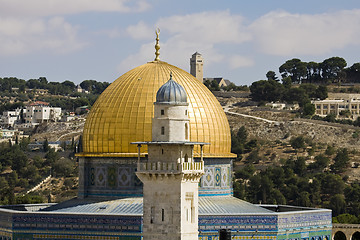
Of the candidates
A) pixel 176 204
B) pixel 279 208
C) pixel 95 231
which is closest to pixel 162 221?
pixel 176 204

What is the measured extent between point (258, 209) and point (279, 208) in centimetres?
394

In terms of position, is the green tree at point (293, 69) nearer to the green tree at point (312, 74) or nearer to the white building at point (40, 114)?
the green tree at point (312, 74)

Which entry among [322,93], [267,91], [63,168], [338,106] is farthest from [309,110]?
[63,168]

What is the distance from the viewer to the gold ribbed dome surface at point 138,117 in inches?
1533

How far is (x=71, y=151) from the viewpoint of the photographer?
114 m

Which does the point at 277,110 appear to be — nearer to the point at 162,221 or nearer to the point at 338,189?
the point at 338,189

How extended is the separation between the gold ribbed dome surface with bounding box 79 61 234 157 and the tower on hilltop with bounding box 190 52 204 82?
9236 centimetres

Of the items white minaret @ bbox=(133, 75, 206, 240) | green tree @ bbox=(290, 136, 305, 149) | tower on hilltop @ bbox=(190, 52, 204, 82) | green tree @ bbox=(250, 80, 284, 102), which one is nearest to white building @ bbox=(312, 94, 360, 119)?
green tree @ bbox=(250, 80, 284, 102)

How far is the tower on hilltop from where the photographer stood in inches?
5261

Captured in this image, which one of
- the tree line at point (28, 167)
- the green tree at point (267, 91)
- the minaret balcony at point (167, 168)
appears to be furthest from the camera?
the green tree at point (267, 91)

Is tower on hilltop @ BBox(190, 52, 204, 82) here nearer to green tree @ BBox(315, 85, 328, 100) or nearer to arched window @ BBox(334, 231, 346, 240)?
green tree @ BBox(315, 85, 328, 100)

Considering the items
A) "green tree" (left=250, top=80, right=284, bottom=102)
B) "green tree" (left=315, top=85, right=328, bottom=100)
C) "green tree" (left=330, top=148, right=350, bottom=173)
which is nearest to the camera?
"green tree" (left=330, top=148, right=350, bottom=173)

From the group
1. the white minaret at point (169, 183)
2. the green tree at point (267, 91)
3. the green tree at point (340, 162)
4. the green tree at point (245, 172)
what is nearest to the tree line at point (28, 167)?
the green tree at point (245, 172)

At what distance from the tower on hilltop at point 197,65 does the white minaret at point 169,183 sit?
345ft
